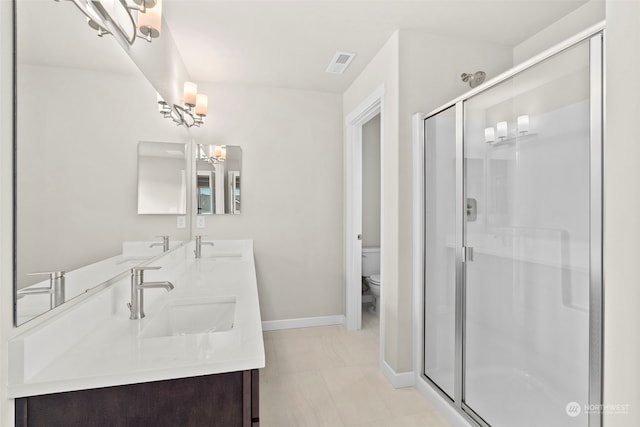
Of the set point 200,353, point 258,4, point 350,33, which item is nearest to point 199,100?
point 258,4

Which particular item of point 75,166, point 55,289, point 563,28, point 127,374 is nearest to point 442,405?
point 127,374

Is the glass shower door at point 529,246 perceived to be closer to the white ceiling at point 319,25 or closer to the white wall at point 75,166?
the white ceiling at point 319,25

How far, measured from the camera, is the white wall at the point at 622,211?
1.58ft

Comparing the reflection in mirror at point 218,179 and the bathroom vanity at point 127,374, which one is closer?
the bathroom vanity at point 127,374

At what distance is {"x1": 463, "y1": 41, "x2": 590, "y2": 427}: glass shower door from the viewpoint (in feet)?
4.25

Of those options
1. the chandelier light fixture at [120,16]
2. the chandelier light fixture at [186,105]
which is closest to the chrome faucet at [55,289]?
the chandelier light fixture at [120,16]

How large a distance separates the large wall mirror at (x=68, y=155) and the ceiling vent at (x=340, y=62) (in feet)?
5.25

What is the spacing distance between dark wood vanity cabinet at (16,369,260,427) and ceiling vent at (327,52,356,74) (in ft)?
7.93

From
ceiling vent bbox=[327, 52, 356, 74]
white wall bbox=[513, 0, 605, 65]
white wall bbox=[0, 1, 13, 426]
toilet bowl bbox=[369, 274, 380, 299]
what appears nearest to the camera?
white wall bbox=[0, 1, 13, 426]

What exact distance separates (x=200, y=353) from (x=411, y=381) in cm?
181

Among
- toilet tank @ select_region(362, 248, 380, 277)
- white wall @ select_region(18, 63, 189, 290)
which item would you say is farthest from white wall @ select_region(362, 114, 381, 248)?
white wall @ select_region(18, 63, 189, 290)

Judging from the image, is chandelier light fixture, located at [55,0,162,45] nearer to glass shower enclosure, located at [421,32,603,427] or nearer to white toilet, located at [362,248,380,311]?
glass shower enclosure, located at [421,32,603,427]

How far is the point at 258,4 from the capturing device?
75.6 inches

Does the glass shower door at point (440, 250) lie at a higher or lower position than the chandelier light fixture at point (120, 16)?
lower
